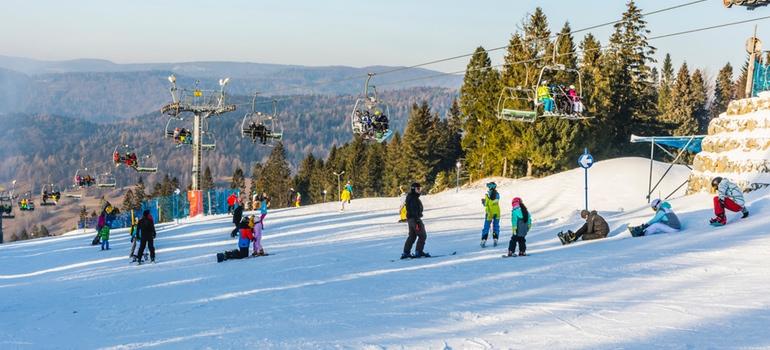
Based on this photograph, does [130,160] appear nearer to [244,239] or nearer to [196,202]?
[196,202]

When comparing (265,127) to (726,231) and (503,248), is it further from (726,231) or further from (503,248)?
(726,231)

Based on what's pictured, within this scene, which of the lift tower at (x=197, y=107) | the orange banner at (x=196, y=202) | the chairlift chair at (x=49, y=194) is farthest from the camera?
the chairlift chair at (x=49, y=194)

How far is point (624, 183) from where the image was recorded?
4009 centimetres

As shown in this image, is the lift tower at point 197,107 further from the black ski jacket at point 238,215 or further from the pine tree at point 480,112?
the pine tree at point 480,112

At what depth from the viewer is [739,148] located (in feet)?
91.3

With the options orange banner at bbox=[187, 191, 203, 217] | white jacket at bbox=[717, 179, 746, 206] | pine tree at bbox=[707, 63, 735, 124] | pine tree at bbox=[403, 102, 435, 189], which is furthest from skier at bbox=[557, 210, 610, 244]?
pine tree at bbox=[707, 63, 735, 124]

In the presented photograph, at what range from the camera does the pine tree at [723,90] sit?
101 meters

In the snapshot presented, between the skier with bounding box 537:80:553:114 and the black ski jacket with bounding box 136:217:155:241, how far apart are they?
12620 mm

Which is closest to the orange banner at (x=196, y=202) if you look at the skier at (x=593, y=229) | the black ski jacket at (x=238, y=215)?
the black ski jacket at (x=238, y=215)

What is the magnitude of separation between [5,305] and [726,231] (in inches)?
644

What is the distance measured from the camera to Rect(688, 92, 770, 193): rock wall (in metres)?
26.0

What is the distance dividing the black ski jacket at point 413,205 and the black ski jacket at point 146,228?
759cm

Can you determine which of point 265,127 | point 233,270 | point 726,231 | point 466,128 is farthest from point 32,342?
point 466,128

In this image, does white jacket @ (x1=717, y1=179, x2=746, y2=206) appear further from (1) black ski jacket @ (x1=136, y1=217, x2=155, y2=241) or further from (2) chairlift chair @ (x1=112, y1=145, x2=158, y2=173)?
(2) chairlift chair @ (x1=112, y1=145, x2=158, y2=173)
